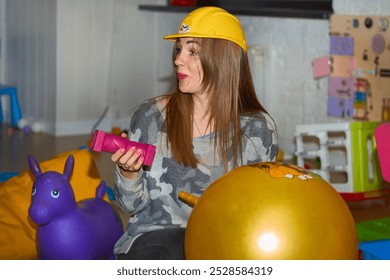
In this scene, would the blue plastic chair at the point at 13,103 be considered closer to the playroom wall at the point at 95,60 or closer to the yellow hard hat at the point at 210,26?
the playroom wall at the point at 95,60

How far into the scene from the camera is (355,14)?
4895mm

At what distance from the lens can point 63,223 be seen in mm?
2945

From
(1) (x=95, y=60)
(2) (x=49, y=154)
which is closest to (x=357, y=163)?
(2) (x=49, y=154)

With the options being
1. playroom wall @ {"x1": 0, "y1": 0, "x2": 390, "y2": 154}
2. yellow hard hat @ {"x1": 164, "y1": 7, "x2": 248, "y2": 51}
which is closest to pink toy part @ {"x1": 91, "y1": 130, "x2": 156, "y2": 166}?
yellow hard hat @ {"x1": 164, "y1": 7, "x2": 248, "y2": 51}

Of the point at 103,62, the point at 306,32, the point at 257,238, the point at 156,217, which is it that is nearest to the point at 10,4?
the point at 103,62

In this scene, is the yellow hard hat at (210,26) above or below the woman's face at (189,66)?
above

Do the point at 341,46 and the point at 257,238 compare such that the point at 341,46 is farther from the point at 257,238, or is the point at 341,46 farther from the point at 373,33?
the point at 257,238

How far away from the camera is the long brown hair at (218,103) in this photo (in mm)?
2439

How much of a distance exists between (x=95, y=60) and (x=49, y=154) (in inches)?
46.4

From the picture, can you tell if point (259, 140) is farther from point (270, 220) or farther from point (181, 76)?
point (270, 220)

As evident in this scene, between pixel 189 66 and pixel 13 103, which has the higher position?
pixel 189 66

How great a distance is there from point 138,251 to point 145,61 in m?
4.34

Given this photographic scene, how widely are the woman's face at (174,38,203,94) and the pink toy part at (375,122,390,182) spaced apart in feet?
3.01

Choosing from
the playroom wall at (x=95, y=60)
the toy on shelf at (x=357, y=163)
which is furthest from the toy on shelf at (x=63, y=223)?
the playroom wall at (x=95, y=60)
